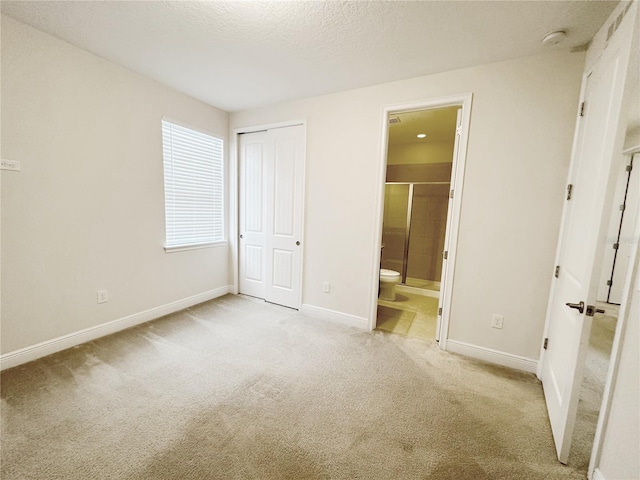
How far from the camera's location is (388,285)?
3953 mm

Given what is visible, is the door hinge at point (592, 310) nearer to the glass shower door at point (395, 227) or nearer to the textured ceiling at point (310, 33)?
the textured ceiling at point (310, 33)

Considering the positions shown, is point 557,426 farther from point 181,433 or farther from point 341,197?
point 341,197

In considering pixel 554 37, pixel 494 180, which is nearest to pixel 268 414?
pixel 494 180

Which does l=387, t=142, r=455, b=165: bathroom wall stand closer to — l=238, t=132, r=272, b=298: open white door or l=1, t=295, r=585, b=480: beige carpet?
l=238, t=132, r=272, b=298: open white door

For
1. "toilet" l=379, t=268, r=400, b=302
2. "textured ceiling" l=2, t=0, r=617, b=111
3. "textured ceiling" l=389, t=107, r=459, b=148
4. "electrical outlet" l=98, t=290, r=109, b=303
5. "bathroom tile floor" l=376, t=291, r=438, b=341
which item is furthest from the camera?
"toilet" l=379, t=268, r=400, b=302

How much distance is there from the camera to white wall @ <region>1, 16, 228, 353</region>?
1942 mm

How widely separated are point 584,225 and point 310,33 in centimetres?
219

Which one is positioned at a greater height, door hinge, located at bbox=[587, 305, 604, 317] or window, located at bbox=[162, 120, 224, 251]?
window, located at bbox=[162, 120, 224, 251]

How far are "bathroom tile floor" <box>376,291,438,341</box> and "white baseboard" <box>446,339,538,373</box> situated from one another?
28 centimetres

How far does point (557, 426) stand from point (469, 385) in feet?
1.87

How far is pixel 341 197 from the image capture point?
293cm

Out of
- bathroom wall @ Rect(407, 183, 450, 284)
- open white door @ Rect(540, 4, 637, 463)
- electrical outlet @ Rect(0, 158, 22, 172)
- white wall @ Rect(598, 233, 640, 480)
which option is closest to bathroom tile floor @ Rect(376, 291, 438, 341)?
bathroom wall @ Rect(407, 183, 450, 284)

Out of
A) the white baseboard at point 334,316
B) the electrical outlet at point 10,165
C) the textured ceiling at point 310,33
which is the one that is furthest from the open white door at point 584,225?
the electrical outlet at point 10,165

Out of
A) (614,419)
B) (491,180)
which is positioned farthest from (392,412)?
(491,180)
